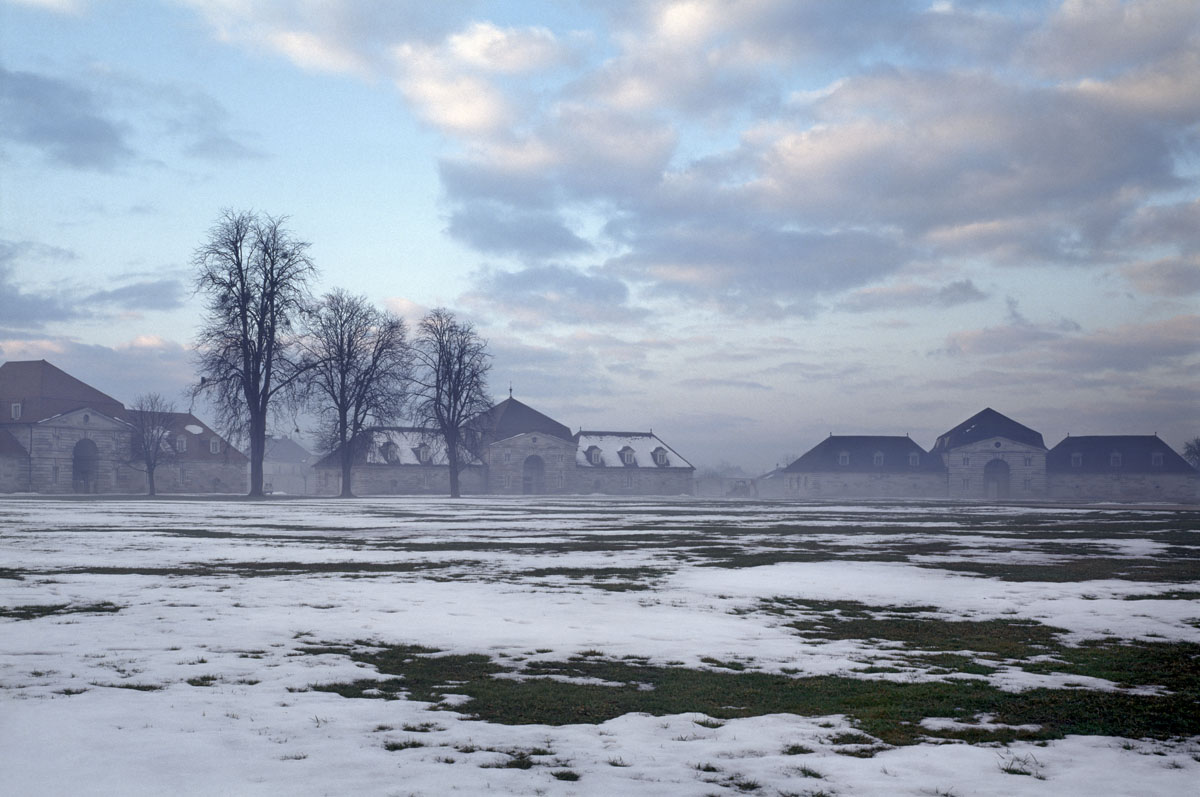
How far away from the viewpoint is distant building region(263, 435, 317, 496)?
149 metres

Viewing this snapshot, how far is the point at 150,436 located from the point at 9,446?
11731 millimetres

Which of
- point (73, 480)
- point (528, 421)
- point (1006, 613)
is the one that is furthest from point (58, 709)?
point (528, 421)

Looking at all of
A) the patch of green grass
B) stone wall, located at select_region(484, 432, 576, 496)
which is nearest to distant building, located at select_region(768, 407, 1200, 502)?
stone wall, located at select_region(484, 432, 576, 496)

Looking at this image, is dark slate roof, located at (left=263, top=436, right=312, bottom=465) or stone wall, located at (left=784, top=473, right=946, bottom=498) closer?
stone wall, located at (left=784, top=473, right=946, bottom=498)

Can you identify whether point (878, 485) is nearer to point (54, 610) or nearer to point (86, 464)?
point (86, 464)

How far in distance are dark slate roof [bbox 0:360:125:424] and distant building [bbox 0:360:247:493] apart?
0.08 m

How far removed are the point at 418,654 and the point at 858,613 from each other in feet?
19.9

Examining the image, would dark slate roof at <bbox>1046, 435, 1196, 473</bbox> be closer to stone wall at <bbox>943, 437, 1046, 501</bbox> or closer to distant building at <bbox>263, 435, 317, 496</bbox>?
stone wall at <bbox>943, 437, 1046, 501</bbox>

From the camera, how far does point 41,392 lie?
83875mm

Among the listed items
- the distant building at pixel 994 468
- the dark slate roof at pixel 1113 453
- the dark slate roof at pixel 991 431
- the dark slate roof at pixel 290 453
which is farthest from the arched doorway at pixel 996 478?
the dark slate roof at pixel 290 453

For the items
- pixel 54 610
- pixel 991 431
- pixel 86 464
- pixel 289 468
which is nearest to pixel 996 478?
pixel 991 431

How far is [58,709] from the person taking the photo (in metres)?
6.68

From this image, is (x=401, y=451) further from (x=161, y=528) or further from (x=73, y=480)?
(x=161, y=528)

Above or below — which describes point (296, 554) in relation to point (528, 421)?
below
